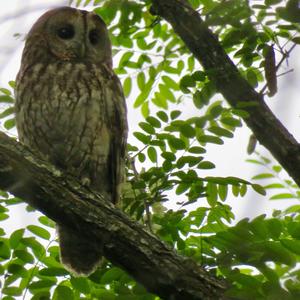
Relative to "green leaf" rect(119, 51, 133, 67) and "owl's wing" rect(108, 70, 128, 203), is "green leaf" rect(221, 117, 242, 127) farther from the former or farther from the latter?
"green leaf" rect(119, 51, 133, 67)

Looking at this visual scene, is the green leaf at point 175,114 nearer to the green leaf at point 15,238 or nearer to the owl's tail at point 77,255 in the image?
the owl's tail at point 77,255

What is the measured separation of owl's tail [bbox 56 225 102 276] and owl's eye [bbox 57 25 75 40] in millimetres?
1161

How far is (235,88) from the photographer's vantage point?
3.01 metres

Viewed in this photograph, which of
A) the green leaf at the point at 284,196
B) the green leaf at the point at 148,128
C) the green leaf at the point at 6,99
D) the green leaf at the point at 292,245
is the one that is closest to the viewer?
the green leaf at the point at 292,245

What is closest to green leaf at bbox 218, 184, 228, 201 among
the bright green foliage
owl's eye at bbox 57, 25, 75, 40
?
the bright green foliage

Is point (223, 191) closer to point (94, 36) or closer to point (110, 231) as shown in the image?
point (110, 231)

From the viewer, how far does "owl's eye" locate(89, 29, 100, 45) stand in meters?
3.68

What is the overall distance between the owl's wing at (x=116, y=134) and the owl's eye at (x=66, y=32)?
368 millimetres

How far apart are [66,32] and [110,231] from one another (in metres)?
1.55

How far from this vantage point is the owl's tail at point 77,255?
2902 millimetres

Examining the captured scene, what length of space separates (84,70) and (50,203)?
1203 mm

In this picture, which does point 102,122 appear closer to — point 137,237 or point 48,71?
point 48,71

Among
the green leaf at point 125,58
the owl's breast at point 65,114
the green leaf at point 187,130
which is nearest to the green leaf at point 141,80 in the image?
the green leaf at point 125,58

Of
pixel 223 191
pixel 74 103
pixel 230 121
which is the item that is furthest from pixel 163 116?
pixel 74 103
